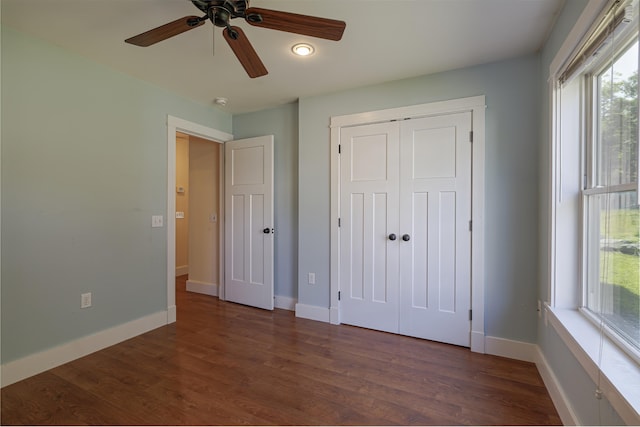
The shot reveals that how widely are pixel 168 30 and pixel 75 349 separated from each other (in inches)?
96.7

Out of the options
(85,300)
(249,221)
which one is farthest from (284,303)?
(85,300)

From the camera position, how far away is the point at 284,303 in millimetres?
3340

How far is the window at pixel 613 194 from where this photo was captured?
1.18 meters

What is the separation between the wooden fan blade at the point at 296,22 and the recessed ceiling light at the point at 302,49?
2.25ft

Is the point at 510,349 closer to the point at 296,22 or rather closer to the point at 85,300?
the point at 296,22

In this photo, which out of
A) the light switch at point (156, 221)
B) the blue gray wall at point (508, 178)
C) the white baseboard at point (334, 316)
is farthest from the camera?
the white baseboard at point (334, 316)

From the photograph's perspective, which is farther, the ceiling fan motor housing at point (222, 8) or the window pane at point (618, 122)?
the ceiling fan motor housing at point (222, 8)

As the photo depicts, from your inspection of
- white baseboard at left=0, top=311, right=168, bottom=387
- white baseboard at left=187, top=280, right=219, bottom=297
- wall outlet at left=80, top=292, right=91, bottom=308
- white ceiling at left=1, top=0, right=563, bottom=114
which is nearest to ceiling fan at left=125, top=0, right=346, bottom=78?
white ceiling at left=1, top=0, right=563, bottom=114

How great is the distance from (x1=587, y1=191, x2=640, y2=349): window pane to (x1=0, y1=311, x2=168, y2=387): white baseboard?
343 centimetres

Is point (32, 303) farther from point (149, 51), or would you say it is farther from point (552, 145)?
point (552, 145)

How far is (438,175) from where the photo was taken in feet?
8.13

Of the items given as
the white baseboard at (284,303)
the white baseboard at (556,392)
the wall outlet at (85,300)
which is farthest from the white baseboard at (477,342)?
the wall outlet at (85,300)

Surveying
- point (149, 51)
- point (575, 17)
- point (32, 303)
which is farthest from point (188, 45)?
point (575, 17)

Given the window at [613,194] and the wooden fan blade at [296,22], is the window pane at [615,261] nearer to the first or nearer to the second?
the window at [613,194]
